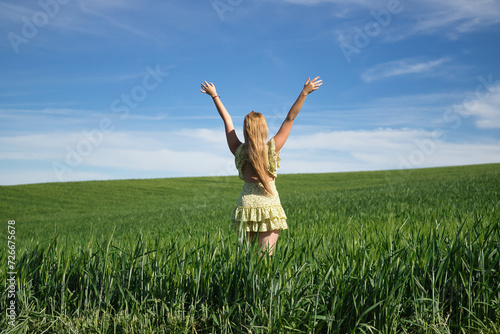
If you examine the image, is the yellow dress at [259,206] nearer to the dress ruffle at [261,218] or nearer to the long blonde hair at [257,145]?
the dress ruffle at [261,218]

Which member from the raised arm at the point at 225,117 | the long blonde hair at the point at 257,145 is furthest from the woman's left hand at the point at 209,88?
the long blonde hair at the point at 257,145

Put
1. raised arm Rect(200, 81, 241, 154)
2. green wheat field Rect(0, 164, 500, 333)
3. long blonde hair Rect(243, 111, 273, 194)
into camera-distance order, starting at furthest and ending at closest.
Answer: raised arm Rect(200, 81, 241, 154)
long blonde hair Rect(243, 111, 273, 194)
green wheat field Rect(0, 164, 500, 333)

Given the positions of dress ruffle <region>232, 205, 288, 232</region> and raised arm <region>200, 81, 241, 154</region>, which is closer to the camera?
dress ruffle <region>232, 205, 288, 232</region>

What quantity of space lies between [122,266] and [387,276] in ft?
7.20

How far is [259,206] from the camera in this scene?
3875mm

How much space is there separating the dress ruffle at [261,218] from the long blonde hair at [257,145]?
9.2 inches

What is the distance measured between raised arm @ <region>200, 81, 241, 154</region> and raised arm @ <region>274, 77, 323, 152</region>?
1.65 feet

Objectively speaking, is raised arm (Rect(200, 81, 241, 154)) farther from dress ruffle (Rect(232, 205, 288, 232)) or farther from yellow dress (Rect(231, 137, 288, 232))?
dress ruffle (Rect(232, 205, 288, 232))

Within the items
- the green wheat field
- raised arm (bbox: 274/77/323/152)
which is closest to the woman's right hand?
raised arm (bbox: 274/77/323/152)

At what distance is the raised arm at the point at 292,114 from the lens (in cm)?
379

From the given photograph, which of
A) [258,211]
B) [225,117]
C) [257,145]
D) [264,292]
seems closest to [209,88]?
[225,117]

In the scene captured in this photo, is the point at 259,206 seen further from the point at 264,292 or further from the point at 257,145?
the point at 264,292

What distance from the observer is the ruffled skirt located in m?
3.80

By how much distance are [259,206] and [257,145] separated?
2.23ft
